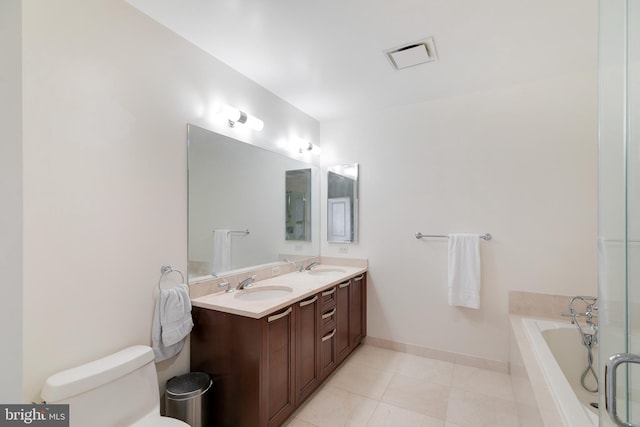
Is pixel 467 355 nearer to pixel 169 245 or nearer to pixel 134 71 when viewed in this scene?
pixel 169 245

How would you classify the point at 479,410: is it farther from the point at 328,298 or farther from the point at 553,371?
the point at 328,298

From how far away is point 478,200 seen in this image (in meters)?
2.58

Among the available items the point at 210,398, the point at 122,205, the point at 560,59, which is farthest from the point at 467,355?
the point at 122,205

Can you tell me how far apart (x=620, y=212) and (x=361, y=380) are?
2135mm

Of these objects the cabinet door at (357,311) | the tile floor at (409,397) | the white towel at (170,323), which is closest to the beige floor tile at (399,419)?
the tile floor at (409,397)

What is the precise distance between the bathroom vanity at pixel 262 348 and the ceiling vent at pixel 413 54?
181 centimetres

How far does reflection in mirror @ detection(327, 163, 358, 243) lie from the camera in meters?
3.16

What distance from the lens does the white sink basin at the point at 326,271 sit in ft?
9.57

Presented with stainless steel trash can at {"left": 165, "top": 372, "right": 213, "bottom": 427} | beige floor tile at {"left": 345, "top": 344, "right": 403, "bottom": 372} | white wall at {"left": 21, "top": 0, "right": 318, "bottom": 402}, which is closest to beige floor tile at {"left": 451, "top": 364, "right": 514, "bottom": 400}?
beige floor tile at {"left": 345, "top": 344, "right": 403, "bottom": 372}

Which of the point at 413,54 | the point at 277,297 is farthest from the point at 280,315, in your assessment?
the point at 413,54

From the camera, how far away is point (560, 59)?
81.1 inches

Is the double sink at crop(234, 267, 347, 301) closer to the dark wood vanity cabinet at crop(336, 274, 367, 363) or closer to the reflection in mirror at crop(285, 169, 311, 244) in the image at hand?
the dark wood vanity cabinet at crop(336, 274, 367, 363)

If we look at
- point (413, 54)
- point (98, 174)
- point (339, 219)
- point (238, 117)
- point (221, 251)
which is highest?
point (413, 54)

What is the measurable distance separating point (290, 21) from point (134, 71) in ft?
3.10
